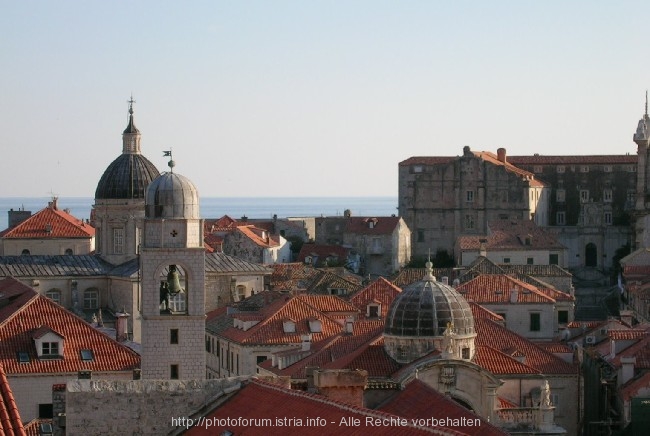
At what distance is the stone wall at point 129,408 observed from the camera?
2645cm

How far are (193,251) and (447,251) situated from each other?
83.8 m

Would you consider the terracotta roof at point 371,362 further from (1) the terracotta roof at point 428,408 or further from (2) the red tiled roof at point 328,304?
(2) the red tiled roof at point 328,304

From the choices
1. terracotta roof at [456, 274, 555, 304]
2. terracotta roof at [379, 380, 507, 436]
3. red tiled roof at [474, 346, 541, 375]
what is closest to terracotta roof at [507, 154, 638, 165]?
terracotta roof at [456, 274, 555, 304]

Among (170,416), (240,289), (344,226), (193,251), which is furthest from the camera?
(344,226)

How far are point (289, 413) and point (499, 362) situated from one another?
23251 millimetres

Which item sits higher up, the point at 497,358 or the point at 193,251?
the point at 193,251

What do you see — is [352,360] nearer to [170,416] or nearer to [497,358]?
[497,358]

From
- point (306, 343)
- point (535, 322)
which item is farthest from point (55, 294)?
point (535, 322)

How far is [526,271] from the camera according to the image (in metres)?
91.7

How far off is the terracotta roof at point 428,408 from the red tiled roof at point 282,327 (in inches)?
1138

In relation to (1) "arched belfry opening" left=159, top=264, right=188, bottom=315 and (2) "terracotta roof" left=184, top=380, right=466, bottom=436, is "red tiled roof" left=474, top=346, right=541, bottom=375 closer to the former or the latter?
(1) "arched belfry opening" left=159, top=264, right=188, bottom=315

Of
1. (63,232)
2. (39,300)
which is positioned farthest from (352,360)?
(63,232)

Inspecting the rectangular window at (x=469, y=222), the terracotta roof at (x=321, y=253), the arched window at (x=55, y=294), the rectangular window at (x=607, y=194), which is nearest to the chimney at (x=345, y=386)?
the arched window at (x=55, y=294)

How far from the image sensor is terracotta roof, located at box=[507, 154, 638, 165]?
13075 centimetres
